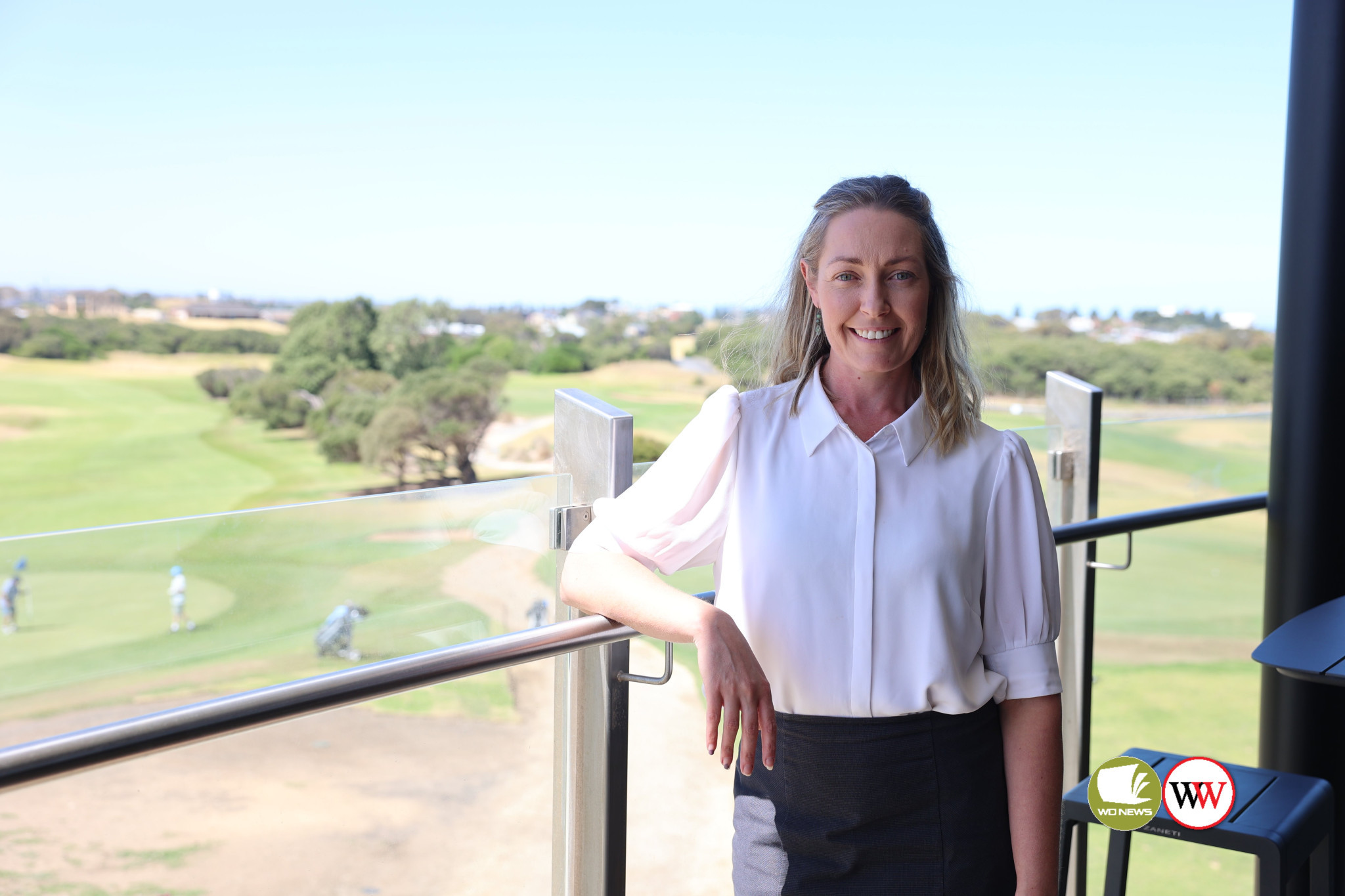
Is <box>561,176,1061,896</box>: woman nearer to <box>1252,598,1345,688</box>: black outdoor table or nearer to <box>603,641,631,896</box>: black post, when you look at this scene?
<box>603,641,631,896</box>: black post

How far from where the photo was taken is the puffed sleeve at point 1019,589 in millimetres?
1247

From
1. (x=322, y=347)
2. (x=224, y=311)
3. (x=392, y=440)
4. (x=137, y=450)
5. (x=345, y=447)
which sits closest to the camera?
(x=392, y=440)

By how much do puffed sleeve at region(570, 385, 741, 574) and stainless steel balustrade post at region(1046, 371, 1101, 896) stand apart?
1261 mm

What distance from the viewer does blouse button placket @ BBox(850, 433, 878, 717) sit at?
1193mm

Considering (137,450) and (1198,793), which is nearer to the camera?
(1198,793)

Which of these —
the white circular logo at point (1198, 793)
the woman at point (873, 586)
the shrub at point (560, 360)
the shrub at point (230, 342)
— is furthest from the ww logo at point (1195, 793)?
the shrub at point (230, 342)

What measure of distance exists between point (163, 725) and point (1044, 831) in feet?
3.09

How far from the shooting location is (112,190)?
3862 cm

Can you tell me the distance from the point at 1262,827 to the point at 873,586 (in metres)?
0.77

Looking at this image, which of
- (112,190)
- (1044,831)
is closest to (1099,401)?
(1044,831)

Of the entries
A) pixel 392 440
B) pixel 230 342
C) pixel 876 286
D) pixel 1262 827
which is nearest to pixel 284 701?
pixel 876 286

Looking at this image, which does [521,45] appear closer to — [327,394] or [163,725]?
[327,394]

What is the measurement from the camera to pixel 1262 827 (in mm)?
1501

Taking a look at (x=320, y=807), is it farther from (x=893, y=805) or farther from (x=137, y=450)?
(x=137, y=450)
